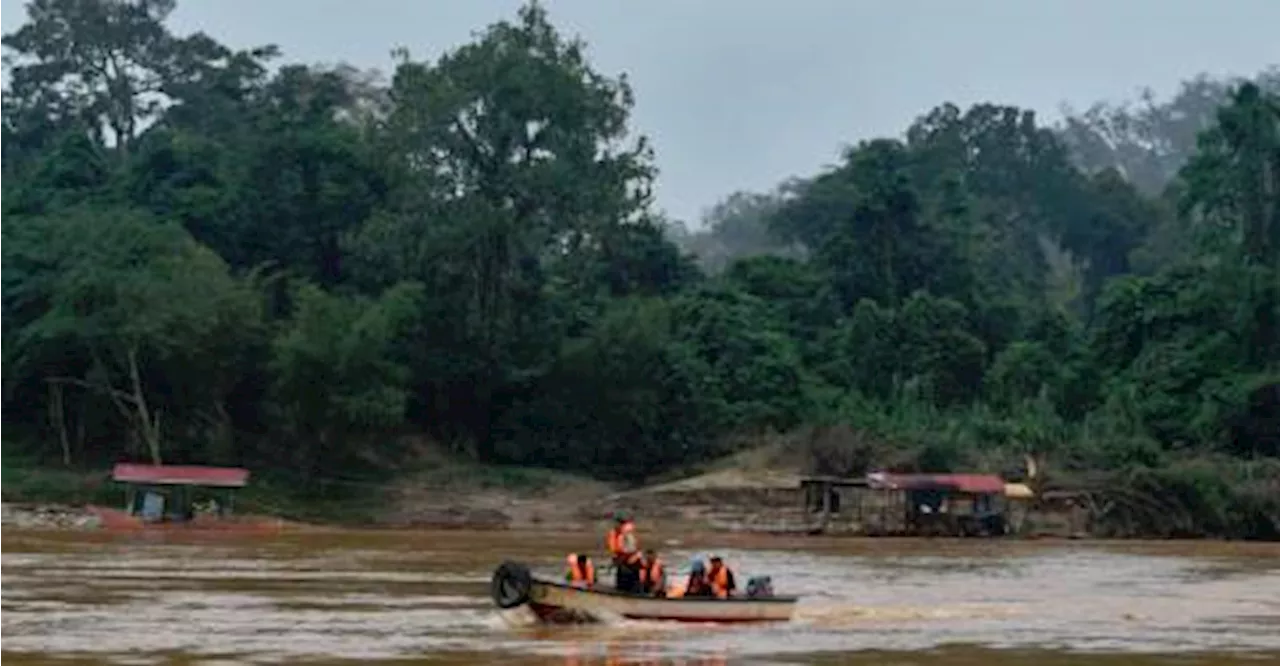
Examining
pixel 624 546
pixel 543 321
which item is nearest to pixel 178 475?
pixel 543 321

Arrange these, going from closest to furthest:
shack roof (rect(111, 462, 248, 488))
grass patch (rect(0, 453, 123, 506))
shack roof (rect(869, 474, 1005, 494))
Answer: shack roof (rect(111, 462, 248, 488)) < grass patch (rect(0, 453, 123, 506)) < shack roof (rect(869, 474, 1005, 494))

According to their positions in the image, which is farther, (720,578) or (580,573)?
(720,578)

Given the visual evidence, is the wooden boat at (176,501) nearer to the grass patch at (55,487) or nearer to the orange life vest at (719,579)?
the grass patch at (55,487)

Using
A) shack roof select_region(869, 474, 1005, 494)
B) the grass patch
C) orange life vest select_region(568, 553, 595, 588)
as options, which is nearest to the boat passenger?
orange life vest select_region(568, 553, 595, 588)

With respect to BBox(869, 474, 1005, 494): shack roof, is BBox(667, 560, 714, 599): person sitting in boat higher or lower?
lower

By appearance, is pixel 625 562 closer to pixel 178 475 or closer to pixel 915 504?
pixel 178 475

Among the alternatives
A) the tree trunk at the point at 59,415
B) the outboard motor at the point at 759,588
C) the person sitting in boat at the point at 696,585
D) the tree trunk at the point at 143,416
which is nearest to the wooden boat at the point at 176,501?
the tree trunk at the point at 143,416

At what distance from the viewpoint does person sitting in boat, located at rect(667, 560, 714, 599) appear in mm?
30847

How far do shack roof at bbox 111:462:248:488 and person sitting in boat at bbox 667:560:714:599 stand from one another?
31.7 metres

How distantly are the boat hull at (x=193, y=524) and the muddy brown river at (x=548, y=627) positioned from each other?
375cm

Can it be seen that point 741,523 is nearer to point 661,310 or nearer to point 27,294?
point 661,310

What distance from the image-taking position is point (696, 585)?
3100 centimetres

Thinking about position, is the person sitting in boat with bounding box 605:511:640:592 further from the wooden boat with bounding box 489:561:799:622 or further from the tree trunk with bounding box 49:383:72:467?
the tree trunk with bounding box 49:383:72:467

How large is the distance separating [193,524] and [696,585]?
105ft
